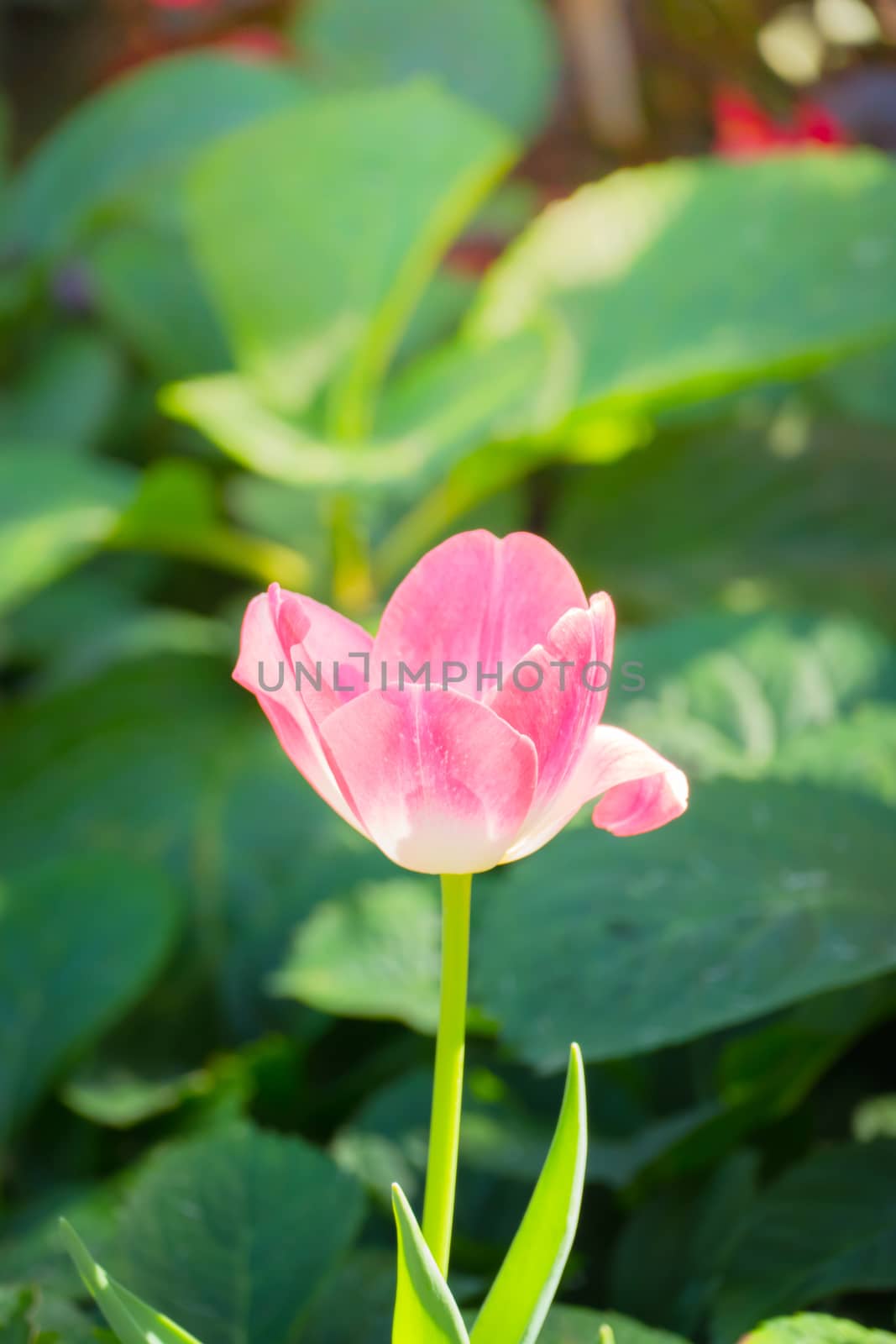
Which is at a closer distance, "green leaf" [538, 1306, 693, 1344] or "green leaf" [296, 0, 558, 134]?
"green leaf" [538, 1306, 693, 1344]

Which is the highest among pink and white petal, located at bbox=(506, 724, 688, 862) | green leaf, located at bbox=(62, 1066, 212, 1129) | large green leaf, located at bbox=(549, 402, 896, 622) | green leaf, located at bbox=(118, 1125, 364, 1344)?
pink and white petal, located at bbox=(506, 724, 688, 862)

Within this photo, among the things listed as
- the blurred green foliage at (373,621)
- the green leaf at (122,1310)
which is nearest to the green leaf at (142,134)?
the blurred green foliage at (373,621)

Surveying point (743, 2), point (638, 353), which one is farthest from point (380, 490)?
point (743, 2)

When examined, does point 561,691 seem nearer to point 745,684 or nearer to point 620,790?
point 620,790

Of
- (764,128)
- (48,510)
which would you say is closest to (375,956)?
(48,510)

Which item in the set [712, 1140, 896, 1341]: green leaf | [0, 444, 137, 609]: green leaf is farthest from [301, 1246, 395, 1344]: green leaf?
[0, 444, 137, 609]: green leaf

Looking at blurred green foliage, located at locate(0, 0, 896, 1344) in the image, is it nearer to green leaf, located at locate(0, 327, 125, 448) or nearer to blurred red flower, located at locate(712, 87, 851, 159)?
green leaf, located at locate(0, 327, 125, 448)

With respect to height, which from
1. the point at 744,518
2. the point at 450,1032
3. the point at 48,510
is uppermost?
the point at 450,1032

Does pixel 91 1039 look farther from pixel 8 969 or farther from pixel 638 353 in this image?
pixel 638 353
